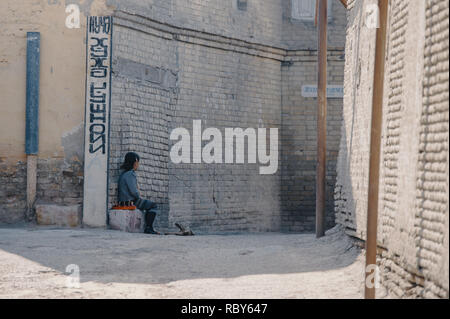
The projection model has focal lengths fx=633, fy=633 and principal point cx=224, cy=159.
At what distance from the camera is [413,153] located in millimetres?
4770

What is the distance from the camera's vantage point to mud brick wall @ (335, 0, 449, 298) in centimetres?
418

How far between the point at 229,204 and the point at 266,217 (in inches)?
51.4

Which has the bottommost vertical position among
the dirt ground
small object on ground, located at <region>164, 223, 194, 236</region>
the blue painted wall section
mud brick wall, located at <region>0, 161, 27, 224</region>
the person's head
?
small object on ground, located at <region>164, 223, 194, 236</region>

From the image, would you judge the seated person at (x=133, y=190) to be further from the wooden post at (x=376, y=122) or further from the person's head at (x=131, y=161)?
the wooden post at (x=376, y=122)

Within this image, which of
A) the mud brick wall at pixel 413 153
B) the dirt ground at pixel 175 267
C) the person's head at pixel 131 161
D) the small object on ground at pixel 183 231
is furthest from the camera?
the small object on ground at pixel 183 231

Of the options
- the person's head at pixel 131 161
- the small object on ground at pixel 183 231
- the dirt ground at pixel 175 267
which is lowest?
the small object on ground at pixel 183 231

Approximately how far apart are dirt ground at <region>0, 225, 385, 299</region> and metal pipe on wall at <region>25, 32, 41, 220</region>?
1.61 m

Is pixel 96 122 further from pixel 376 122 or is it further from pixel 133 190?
pixel 376 122

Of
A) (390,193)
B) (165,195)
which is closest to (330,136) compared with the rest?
(165,195)

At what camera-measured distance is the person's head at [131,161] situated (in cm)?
1070

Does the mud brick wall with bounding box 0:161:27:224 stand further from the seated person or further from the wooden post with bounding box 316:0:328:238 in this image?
the wooden post with bounding box 316:0:328:238

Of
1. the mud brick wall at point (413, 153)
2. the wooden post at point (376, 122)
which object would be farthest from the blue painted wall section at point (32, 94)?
the wooden post at point (376, 122)

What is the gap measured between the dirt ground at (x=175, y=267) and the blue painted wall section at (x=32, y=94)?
6.57 feet

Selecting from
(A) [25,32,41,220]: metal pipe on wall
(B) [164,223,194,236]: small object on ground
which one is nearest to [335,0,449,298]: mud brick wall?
(B) [164,223,194,236]: small object on ground
